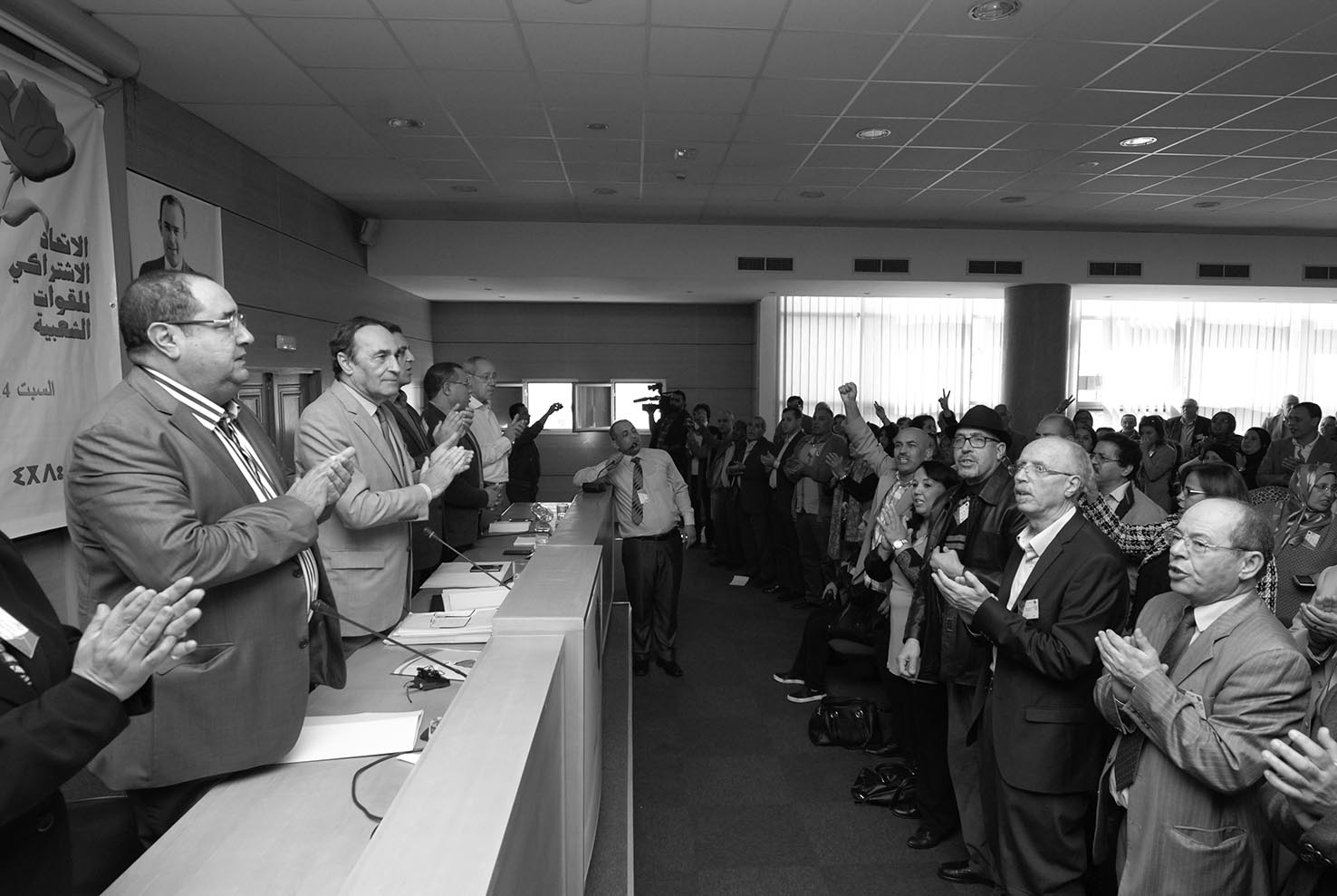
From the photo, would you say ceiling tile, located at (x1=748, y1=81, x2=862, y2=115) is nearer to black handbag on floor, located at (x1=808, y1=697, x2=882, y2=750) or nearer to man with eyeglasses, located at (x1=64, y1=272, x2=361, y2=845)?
black handbag on floor, located at (x1=808, y1=697, x2=882, y2=750)

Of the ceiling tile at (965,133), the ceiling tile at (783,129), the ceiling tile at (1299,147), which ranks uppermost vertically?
the ceiling tile at (783,129)

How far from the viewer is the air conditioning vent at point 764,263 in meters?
8.82

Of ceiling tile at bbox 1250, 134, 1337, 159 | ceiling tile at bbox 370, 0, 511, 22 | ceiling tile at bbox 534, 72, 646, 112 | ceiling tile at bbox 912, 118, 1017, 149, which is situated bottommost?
ceiling tile at bbox 1250, 134, 1337, 159

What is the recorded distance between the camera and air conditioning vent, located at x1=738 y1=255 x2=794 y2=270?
28.9 ft

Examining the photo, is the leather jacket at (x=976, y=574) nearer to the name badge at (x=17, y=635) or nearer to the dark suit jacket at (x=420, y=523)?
the dark suit jacket at (x=420, y=523)

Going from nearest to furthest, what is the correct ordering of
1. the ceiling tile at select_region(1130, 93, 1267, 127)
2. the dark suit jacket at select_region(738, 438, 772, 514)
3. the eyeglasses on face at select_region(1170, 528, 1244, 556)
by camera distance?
the eyeglasses on face at select_region(1170, 528, 1244, 556)
the ceiling tile at select_region(1130, 93, 1267, 127)
the dark suit jacket at select_region(738, 438, 772, 514)

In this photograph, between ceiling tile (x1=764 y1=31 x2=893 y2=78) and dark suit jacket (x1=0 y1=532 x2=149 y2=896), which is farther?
ceiling tile (x1=764 y1=31 x2=893 y2=78)

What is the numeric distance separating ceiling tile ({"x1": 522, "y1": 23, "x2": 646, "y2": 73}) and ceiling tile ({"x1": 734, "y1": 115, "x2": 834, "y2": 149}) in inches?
45.8

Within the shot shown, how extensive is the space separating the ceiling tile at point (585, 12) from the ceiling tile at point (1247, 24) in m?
2.69

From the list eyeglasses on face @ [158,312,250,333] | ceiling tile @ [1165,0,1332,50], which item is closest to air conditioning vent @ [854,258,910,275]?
ceiling tile @ [1165,0,1332,50]

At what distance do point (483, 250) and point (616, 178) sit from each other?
93.5 inches

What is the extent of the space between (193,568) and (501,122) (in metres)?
4.68

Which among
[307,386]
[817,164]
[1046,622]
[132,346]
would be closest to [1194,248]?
[817,164]

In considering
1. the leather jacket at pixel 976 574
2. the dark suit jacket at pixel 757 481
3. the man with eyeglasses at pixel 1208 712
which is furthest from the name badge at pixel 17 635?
the dark suit jacket at pixel 757 481
